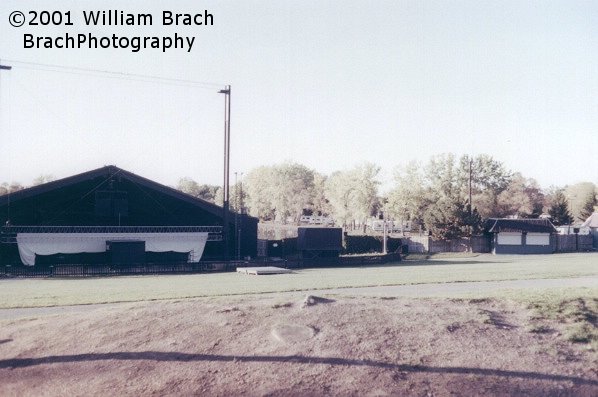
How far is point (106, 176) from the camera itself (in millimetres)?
43844

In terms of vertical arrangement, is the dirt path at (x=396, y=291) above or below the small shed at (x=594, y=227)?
below

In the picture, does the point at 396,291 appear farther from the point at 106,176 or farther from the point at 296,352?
the point at 106,176

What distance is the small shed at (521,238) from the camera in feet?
205

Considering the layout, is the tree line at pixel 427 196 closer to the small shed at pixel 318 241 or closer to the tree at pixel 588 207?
the tree at pixel 588 207

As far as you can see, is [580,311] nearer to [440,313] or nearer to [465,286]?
[440,313]

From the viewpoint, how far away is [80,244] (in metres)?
42.7

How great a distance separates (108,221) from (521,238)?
4774 cm

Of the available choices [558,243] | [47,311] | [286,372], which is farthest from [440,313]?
[558,243]

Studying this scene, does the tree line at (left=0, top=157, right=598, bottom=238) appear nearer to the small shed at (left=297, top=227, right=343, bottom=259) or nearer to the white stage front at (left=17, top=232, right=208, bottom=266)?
the small shed at (left=297, top=227, right=343, bottom=259)

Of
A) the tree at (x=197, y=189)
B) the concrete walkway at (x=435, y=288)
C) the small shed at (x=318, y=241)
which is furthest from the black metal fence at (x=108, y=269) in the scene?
the tree at (x=197, y=189)

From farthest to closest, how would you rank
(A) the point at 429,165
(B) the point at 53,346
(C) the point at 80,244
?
1. (A) the point at 429,165
2. (C) the point at 80,244
3. (B) the point at 53,346

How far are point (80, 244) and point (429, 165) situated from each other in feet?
232

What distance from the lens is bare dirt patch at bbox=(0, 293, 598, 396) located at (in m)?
10.0

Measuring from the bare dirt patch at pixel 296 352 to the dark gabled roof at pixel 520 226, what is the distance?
51433 millimetres
